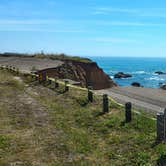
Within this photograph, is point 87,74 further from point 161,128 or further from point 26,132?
point 161,128

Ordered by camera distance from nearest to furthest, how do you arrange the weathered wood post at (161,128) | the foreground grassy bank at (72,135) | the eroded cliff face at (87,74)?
the foreground grassy bank at (72,135) < the weathered wood post at (161,128) < the eroded cliff face at (87,74)

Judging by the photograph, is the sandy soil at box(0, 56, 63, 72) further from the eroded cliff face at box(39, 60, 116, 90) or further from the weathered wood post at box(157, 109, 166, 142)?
the weathered wood post at box(157, 109, 166, 142)

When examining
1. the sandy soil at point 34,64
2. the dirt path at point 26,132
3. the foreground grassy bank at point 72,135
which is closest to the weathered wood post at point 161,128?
the foreground grassy bank at point 72,135

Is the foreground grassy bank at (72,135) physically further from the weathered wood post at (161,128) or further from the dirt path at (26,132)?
the weathered wood post at (161,128)

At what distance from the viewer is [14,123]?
36.9 ft

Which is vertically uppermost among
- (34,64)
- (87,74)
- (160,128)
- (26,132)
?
(34,64)

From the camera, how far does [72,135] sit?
970 cm

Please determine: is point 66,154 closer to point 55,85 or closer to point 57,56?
point 55,85

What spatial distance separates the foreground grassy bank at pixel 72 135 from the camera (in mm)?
7734

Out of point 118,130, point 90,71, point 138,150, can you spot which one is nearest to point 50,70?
point 90,71

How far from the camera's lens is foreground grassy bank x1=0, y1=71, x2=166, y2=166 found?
7734 mm

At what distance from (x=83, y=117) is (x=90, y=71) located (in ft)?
87.2

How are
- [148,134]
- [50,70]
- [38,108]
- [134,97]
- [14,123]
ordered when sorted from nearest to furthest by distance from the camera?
1. [148,134]
2. [14,123]
3. [38,108]
4. [134,97]
5. [50,70]

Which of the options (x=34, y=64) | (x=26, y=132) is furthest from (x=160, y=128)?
(x=34, y=64)
